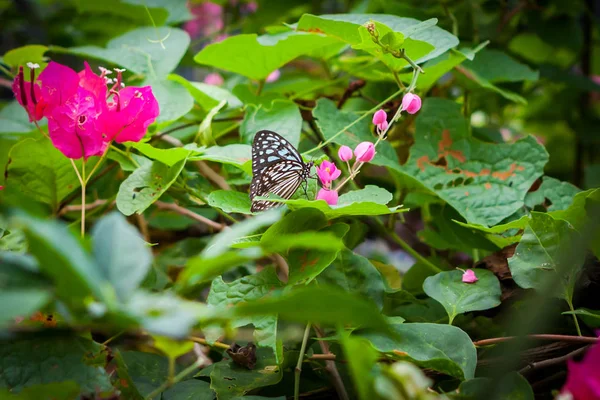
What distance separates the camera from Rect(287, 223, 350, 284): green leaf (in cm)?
45

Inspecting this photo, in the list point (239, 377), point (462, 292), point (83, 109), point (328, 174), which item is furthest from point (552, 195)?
point (83, 109)

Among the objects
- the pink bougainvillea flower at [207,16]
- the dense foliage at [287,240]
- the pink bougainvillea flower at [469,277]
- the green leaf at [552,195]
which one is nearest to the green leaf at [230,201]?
the dense foliage at [287,240]

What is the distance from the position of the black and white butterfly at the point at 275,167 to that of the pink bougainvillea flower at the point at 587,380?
0.93ft

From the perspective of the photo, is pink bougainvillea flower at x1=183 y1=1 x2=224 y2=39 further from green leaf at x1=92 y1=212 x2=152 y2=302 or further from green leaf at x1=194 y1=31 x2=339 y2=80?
green leaf at x1=92 y1=212 x2=152 y2=302

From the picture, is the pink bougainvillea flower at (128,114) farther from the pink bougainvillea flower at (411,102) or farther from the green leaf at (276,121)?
the pink bougainvillea flower at (411,102)

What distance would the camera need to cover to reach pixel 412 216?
1.14 m

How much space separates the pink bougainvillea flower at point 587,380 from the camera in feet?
0.94

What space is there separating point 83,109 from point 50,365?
0.23m

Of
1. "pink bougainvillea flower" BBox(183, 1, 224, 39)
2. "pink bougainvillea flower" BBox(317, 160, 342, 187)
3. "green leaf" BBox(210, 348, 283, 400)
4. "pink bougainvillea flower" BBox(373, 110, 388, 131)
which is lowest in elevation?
"pink bougainvillea flower" BBox(183, 1, 224, 39)

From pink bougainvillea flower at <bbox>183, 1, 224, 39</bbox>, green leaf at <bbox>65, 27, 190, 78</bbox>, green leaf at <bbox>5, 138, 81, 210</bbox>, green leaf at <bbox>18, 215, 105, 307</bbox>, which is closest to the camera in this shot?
green leaf at <bbox>18, 215, 105, 307</bbox>

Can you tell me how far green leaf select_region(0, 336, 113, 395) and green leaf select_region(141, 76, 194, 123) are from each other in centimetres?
29

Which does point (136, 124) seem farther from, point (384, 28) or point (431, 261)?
point (431, 261)

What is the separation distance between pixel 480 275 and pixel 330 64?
0.46 metres

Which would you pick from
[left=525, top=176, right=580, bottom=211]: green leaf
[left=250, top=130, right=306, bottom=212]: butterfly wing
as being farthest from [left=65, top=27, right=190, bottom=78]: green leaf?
[left=525, top=176, right=580, bottom=211]: green leaf
